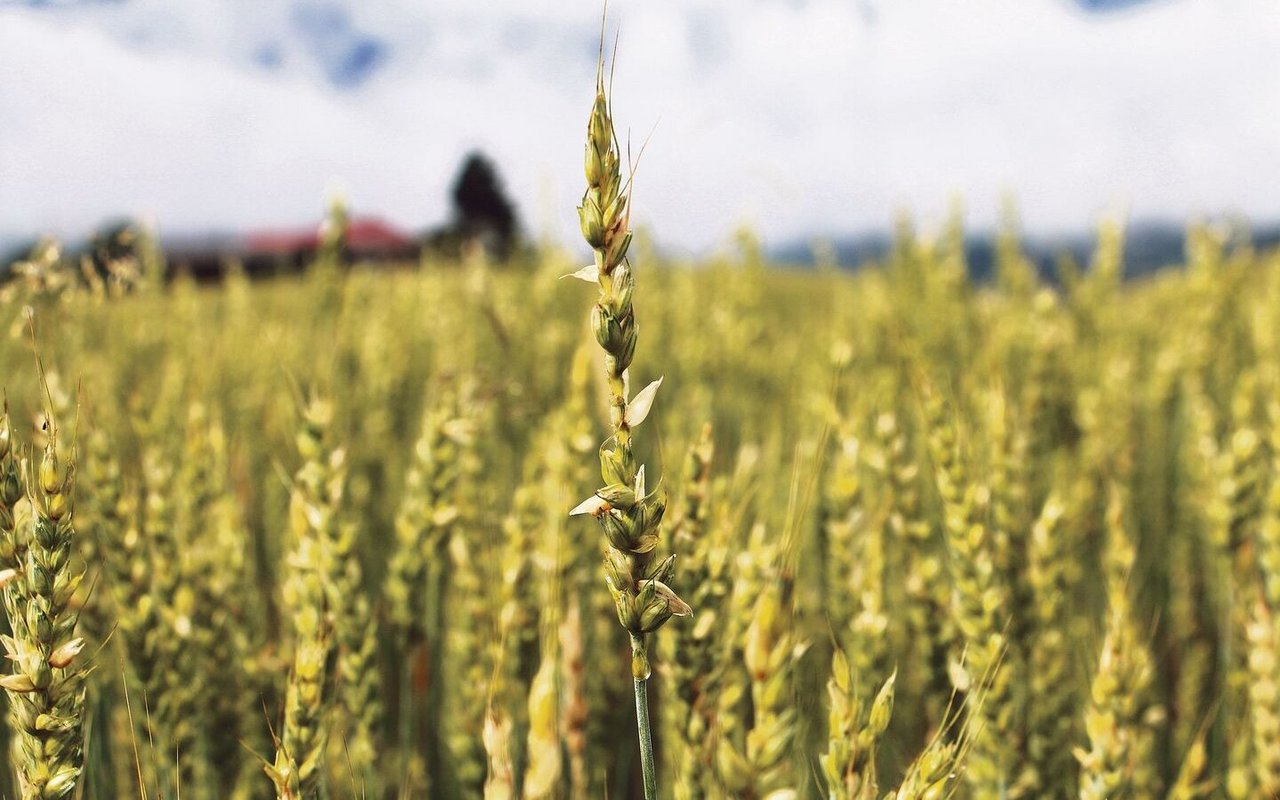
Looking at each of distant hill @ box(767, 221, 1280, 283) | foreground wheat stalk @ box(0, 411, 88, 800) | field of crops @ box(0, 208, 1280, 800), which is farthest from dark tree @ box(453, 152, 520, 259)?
foreground wheat stalk @ box(0, 411, 88, 800)

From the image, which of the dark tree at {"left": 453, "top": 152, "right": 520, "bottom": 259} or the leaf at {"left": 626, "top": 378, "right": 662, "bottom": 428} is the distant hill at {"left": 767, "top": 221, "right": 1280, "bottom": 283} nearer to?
the leaf at {"left": 626, "top": 378, "right": 662, "bottom": 428}

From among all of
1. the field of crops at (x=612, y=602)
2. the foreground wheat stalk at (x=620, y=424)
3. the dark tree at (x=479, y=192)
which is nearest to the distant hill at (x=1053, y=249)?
the field of crops at (x=612, y=602)

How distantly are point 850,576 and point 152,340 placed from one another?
391cm

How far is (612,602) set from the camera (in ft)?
3.85

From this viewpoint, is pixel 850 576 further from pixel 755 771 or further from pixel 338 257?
pixel 338 257

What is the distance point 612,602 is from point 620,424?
73cm

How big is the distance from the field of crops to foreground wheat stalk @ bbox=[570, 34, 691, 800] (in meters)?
0.05

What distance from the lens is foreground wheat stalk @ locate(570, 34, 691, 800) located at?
1.63 feet

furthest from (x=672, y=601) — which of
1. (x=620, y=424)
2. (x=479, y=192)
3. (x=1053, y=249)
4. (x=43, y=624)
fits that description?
(x=479, y=192)

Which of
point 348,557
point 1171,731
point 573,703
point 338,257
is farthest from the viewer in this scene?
point 338,257

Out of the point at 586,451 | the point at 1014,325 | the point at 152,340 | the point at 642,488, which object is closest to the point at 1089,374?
the point at 1014,325

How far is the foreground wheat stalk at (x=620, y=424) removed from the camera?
50 centimetres

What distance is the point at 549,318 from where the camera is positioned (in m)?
3.53

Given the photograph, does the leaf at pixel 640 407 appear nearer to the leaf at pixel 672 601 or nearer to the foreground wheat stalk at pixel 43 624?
the leaf at pixel 672 601
